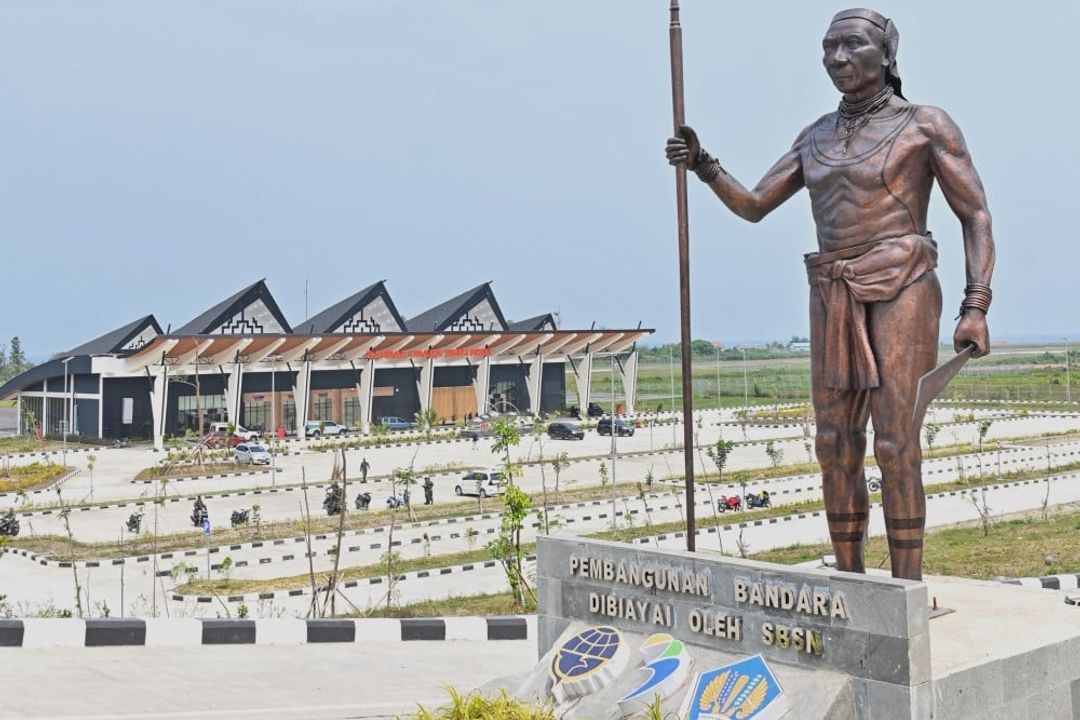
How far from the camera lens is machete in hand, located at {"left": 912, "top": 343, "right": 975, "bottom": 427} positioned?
6.03 m

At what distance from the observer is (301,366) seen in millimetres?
46562

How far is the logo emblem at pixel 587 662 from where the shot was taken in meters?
6.03

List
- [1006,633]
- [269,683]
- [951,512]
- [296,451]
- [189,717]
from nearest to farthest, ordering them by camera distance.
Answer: [1006,633], [189,717], [269,683], [951,512], [296,451]

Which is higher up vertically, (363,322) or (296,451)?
(363,322)

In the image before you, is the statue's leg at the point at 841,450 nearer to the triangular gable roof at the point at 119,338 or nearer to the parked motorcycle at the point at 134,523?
the parked motorcycle at the point at 134,523

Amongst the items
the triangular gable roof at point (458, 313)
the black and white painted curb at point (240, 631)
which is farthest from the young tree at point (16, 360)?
the black and white painted curb at point (240, 631)

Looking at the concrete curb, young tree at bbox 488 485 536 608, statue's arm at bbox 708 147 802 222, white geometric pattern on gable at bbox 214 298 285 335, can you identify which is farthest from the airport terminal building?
statue's arm at bbox 708 147 802 222

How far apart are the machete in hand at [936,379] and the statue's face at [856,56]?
61.0 inches

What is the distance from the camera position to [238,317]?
48.9 m

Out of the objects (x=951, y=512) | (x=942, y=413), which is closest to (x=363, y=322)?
(x=942, y=413)

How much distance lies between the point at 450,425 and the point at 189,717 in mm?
44675

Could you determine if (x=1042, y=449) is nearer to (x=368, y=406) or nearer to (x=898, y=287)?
(x=368, y=406)

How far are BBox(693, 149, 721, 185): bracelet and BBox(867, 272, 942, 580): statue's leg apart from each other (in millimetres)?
1276

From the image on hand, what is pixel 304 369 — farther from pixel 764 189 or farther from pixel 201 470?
pixel 764 189
